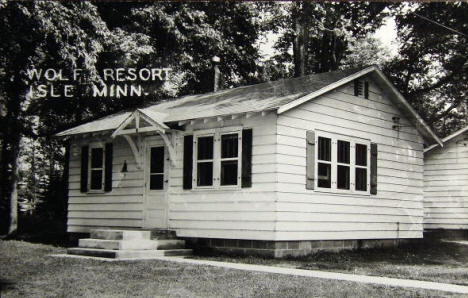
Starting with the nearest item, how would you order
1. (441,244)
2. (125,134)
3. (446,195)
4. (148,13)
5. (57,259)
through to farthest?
(57,259) < (125,134) < (441,244) < (446,195) < (148,13)

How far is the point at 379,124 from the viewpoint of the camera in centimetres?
1711

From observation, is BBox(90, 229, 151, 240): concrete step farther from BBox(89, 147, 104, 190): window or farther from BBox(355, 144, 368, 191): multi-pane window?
BBox(355, 144, 368, 191): multi-pane window

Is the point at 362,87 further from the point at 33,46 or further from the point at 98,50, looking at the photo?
the point at 33,46

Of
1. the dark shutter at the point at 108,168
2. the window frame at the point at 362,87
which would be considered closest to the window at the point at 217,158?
the dark shutter at the point at 108,168

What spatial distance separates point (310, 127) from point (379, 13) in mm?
17775

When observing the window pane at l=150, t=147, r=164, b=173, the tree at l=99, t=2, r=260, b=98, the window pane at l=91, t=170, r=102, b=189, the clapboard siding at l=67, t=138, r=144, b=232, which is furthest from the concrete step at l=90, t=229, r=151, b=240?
the tree at l=99, t=2, r=260, b=98

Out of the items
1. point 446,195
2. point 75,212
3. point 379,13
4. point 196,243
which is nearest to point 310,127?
point 196,243

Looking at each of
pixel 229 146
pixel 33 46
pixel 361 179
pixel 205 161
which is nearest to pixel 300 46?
pixel 33 46

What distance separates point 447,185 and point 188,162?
11544 millimetres

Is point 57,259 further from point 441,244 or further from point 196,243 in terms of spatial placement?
point 441,244

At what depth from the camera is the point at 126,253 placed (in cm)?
1329

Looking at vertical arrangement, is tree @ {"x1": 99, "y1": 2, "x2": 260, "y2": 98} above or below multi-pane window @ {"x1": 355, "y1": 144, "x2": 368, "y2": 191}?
above

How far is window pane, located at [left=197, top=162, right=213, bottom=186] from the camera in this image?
15016 mm

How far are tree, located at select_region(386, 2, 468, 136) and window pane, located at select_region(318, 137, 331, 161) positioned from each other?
1237 cm
